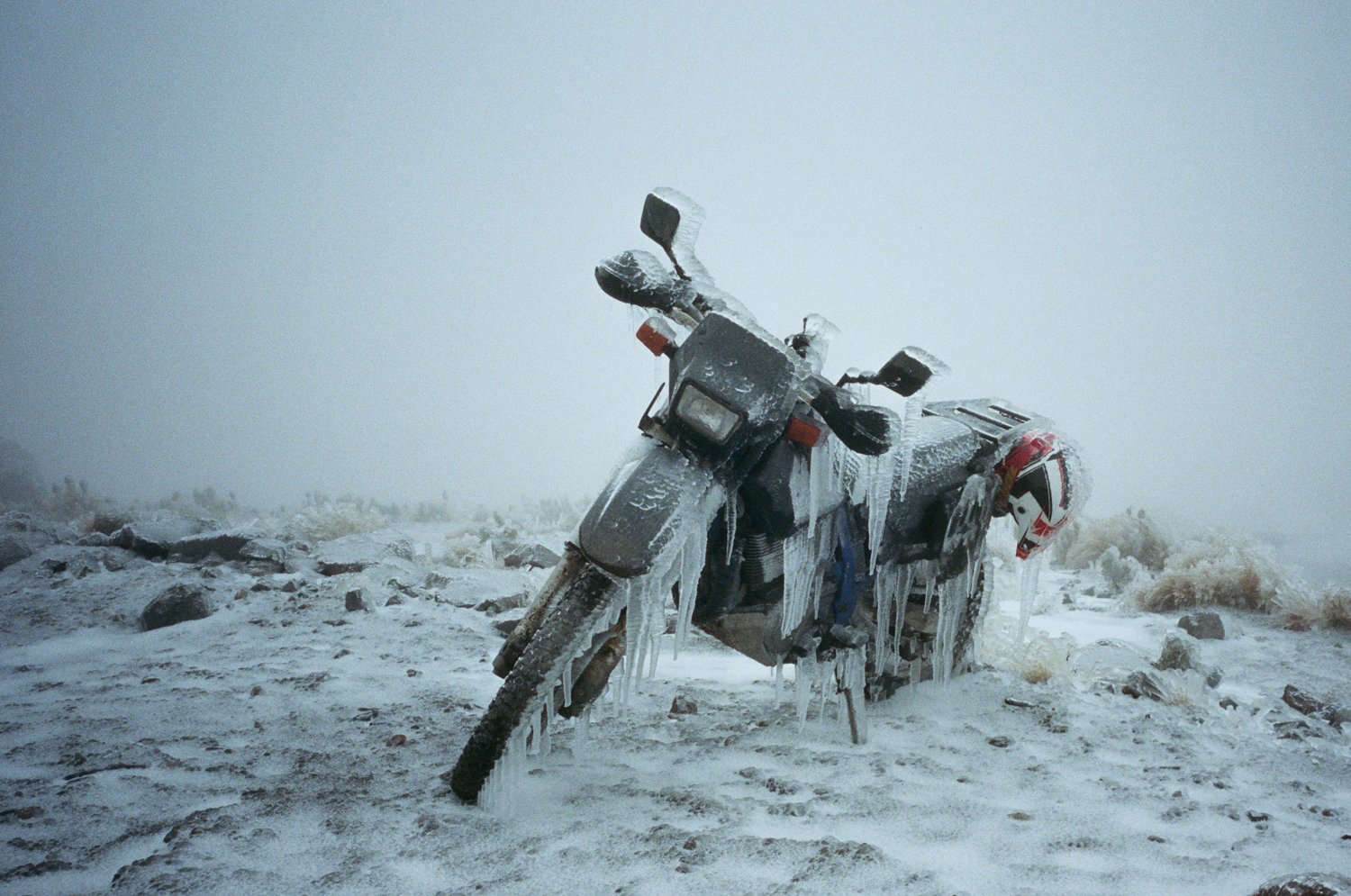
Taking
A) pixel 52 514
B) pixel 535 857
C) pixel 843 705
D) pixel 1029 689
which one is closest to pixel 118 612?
pixel 535 857

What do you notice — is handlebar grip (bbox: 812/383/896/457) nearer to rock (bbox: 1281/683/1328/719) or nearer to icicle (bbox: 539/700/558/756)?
icicle (bbox: 539/700/558/756)

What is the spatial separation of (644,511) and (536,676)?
56 cm

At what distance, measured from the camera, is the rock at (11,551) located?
184 inches

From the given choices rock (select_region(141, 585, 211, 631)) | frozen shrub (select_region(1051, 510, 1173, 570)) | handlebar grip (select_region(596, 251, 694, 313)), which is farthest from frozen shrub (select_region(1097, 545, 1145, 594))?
rock (select_region(141, 585, 211, 631))

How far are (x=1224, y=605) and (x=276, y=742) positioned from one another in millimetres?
6253

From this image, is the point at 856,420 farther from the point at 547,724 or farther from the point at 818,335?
the point at 547,724

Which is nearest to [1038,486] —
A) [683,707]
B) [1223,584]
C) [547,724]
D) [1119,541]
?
[683,707]

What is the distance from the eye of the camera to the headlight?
78.2 inches

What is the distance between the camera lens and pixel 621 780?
2.25 metres

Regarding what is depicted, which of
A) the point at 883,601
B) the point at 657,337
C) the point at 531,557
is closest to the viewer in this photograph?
the point at 657,337

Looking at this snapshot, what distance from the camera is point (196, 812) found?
71.0 inches

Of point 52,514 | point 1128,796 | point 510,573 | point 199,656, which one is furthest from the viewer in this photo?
point 52,514

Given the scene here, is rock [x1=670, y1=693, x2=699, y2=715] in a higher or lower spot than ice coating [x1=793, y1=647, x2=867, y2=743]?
lower

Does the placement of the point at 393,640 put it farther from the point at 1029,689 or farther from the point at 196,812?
the point at 1029,689
